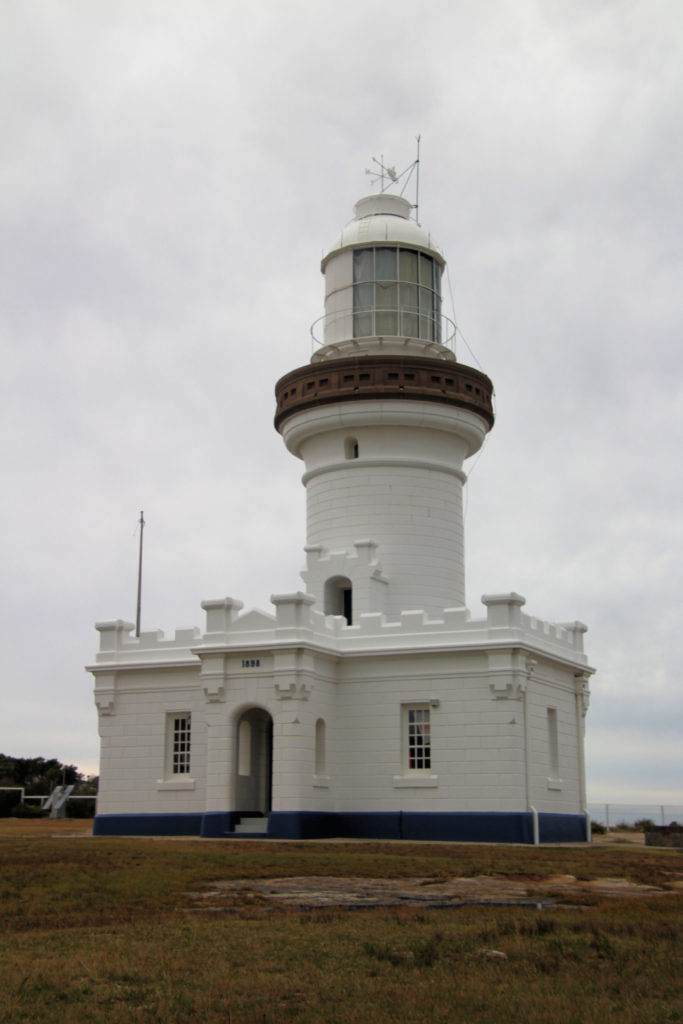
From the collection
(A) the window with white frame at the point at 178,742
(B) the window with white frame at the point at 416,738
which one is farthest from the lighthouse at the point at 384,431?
(A) the window with white frame at the point at 178,742

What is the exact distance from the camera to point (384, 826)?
91.7ft

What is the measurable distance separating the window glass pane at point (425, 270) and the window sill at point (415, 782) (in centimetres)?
1417

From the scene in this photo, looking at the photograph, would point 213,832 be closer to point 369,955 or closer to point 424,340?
point 424,340

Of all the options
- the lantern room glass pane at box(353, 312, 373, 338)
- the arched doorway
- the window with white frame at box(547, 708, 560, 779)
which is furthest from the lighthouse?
the window with white frame at box(547, 708, 560, 779)

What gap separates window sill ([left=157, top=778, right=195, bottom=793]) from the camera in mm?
29516

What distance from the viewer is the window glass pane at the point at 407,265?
110ft

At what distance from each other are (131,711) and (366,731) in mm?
6453

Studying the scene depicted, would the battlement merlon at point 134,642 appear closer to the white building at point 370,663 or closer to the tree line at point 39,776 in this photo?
the white building at point 370,663

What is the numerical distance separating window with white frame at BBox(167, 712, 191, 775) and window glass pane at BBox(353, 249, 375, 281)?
43.5 feet

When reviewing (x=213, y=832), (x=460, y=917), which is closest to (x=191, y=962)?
(x=460, y=917)

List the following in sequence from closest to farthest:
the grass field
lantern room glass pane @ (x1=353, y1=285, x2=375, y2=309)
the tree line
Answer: the grass field → lantern room glass pane @ (x1=353, y1=285, x2=375, y2=309) → the tree line

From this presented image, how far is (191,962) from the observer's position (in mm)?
8945

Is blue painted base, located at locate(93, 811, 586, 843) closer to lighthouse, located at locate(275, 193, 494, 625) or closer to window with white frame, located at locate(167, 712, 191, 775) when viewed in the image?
window with white frame, located at locate(167, 712, 191, 775)

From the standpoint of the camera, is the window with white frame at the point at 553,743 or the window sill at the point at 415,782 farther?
the window with white frame at the point at 553,743
